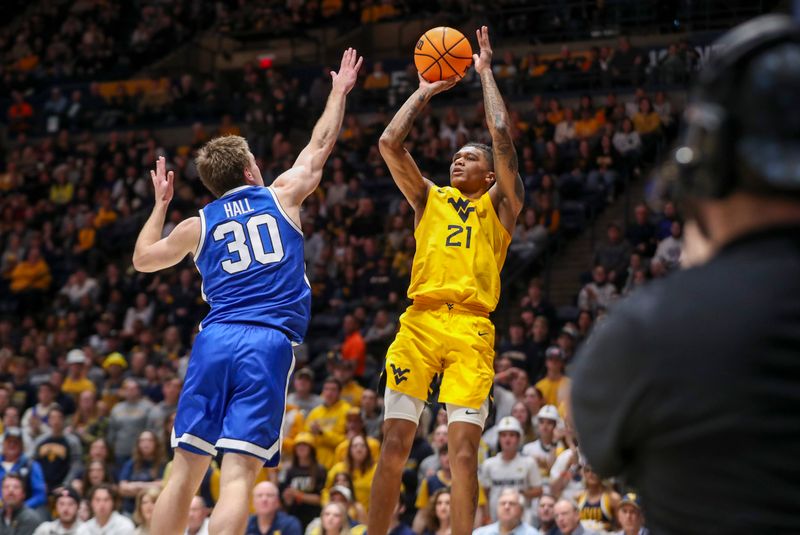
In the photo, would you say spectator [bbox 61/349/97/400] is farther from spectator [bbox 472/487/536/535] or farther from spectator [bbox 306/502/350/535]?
spectator [bbox 472/487/536/535]

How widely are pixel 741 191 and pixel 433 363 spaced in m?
5.31

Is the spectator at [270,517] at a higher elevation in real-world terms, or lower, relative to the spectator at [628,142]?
lower

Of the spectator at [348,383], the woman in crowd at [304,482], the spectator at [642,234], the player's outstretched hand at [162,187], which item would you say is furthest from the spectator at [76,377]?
the player's outstretched hand at [162,187]

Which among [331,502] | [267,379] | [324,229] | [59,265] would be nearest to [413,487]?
[331,502]

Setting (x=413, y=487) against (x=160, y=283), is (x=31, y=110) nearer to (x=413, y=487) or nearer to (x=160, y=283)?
(x=160, y=283)

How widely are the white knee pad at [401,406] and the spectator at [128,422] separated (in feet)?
26.7

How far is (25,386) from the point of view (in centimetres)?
1766

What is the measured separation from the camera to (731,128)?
2.13m

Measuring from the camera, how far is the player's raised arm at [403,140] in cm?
762

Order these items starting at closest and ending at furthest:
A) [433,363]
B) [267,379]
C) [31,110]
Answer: [267,379] → [433,363] → [31,110]

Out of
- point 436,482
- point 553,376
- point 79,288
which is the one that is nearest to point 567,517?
point 436,482

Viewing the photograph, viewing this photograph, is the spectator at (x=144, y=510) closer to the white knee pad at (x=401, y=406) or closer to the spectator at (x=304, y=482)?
the spectator at (x=304, y=482)

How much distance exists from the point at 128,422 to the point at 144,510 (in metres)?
3.24

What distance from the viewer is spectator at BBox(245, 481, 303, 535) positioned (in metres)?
11.6
